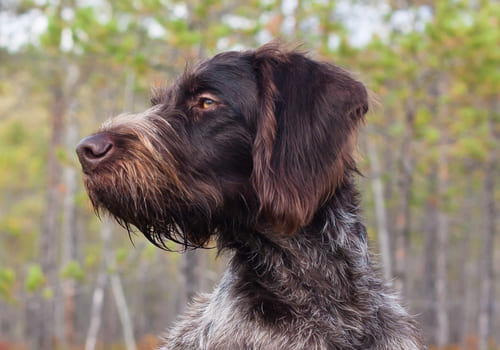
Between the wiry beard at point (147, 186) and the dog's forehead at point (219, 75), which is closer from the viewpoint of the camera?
the wiry beard at point (147, 186)

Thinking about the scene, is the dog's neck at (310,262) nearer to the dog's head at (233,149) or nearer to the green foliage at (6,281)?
the dog's head at (233,149)

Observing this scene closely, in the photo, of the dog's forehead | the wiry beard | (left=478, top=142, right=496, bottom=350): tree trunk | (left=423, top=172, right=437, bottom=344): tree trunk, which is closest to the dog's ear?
the dog's forehead

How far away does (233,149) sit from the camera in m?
2.85

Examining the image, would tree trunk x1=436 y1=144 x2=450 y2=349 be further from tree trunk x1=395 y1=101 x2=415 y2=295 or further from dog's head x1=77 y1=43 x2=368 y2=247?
dog's head x1=77 y1=43 x2=368 y2=247

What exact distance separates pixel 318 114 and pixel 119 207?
1.06 m

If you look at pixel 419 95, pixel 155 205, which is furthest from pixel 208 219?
pixel 419 95

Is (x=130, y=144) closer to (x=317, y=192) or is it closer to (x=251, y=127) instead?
(x=251, y=127)

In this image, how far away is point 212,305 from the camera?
9.92 feet

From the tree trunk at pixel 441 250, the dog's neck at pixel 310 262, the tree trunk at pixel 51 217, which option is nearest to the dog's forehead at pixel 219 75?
the dog's neck at pixel 310 262

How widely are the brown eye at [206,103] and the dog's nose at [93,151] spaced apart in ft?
1.78

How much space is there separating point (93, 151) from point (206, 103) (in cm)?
64

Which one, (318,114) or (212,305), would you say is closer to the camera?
(318,114)

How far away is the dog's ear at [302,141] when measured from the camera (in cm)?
268

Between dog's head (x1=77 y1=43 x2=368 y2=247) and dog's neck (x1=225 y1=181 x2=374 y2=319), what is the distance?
0.48 ft
